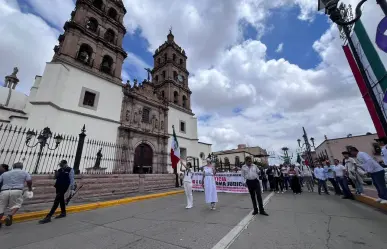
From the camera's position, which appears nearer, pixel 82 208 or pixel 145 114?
pixel 82 208

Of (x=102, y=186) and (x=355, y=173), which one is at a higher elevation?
(x=355, y=173)

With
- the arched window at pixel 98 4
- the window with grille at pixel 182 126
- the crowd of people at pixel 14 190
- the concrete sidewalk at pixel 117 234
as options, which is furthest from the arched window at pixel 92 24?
the concrete sidewalk at pixel 117 234

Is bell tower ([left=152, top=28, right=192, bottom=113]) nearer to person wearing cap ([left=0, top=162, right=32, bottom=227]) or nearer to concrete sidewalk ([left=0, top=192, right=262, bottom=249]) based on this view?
person wearing cap ([left=0, top=162, right=32, bottom=227])

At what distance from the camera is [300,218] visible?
162 inches

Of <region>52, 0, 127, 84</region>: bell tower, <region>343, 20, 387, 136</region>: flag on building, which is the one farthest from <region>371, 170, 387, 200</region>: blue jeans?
<region>52, 0, 127, 84</region>: bell tower

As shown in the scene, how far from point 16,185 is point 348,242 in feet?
24.5

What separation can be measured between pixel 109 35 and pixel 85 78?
787cm

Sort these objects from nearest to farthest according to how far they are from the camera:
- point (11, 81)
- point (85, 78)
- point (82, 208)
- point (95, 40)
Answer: point (82, 208), point (85, 78), point (95, 40), point (11, 81)

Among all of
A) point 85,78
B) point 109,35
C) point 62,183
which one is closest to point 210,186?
point 62,183

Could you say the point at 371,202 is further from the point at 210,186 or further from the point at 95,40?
the point at 95,40

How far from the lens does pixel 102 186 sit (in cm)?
858

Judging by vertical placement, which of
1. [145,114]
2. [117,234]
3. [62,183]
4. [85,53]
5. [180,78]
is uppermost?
[180,78]

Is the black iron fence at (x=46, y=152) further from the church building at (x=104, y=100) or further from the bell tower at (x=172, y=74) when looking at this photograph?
the bell tower at (x=172, y=74)

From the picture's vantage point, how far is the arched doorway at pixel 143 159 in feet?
56.6
